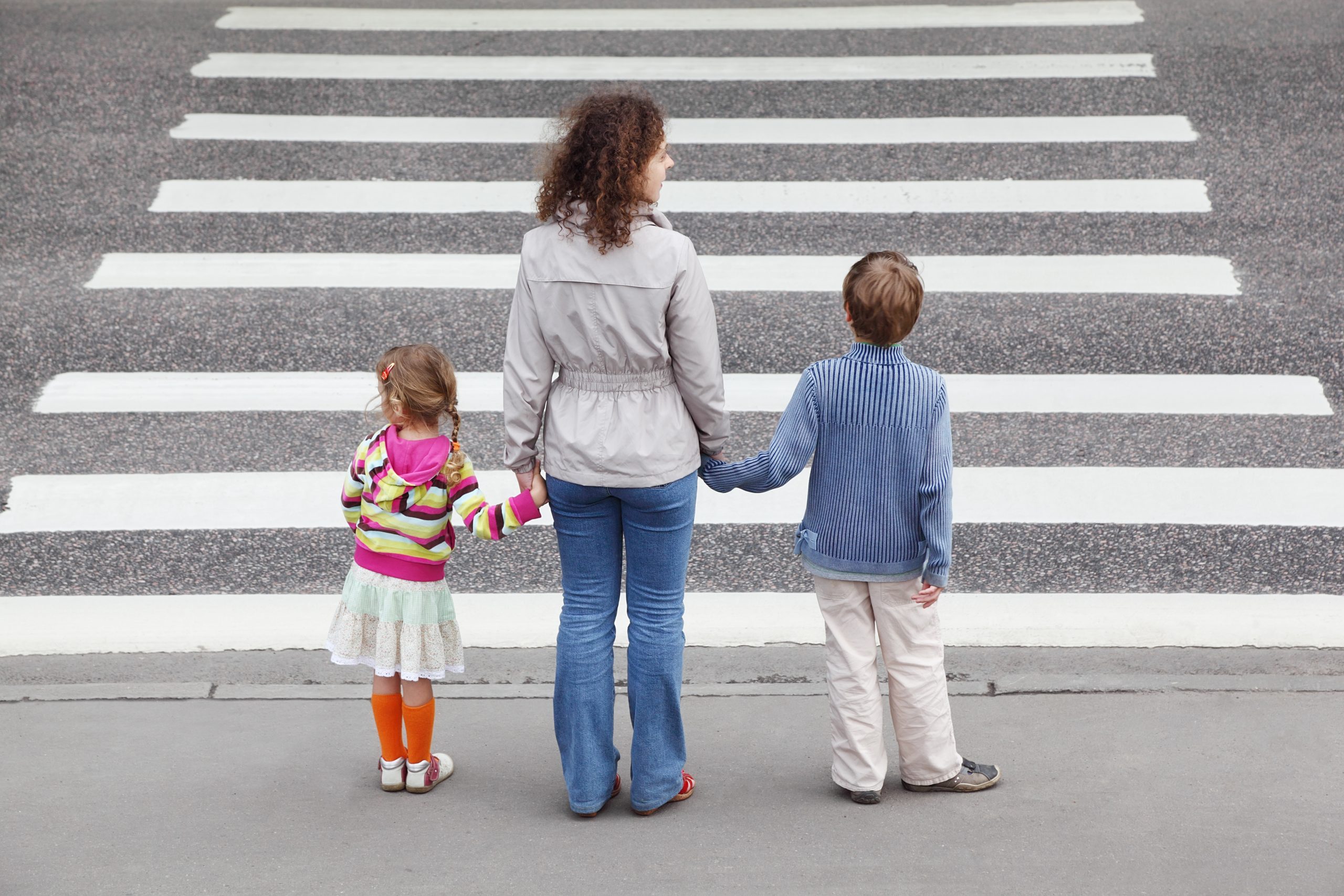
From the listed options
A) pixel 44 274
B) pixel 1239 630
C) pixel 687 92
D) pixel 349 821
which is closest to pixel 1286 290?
pixel 1239 630

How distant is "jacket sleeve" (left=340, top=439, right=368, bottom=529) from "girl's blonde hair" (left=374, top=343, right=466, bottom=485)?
5.8 inches

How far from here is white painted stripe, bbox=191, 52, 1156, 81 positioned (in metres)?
10.0

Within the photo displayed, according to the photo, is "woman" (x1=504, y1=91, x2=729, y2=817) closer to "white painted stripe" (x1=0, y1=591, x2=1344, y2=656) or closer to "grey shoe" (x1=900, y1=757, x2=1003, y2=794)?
"grey shoe" (x1=900, y1=757, x2=1003, y2=794)

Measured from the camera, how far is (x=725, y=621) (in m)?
5.04

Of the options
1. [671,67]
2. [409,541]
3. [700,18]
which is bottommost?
[409,541]

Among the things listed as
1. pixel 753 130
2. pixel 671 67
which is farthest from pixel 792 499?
pixel 671 67

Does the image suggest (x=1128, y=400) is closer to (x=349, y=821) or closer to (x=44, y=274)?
(x=349, y=821)

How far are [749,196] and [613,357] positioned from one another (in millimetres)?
5438

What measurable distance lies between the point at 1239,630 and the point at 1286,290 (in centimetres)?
328

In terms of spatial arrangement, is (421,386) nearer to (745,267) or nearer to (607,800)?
(607,800)

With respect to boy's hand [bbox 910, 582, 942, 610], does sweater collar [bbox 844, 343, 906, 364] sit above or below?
above

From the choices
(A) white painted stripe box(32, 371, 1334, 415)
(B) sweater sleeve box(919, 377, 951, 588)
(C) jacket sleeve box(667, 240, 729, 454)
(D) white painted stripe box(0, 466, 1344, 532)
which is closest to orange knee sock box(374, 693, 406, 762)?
(C) jacket sleeve box(667, 240, 729, 454)

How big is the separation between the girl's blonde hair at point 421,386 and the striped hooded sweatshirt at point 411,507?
0.03m

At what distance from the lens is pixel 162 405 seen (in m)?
6.59
